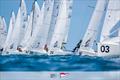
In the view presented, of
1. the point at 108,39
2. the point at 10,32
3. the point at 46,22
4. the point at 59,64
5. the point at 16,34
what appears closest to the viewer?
the point at 59,64

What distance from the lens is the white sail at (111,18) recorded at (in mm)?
2645

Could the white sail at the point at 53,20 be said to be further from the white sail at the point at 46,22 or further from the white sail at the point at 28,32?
the white sail at the point at 28,32

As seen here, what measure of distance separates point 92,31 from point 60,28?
365 mm

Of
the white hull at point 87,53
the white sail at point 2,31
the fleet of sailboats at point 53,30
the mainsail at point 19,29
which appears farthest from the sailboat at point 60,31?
the white sail at point 2,31

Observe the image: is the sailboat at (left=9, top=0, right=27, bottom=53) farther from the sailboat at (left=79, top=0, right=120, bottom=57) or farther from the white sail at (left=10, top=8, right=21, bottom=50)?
the sailboat at (left=79, top=0, right=120, bottom=57)

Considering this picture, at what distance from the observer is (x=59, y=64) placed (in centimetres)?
250

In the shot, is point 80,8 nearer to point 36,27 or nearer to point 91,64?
point 91,64

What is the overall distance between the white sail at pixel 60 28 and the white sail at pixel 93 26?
7.8 inches

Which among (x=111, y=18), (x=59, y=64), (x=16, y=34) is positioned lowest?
(x=59, y=64)

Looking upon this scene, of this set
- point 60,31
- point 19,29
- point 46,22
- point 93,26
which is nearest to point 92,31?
point 93,26

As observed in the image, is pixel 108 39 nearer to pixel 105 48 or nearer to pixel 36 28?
pixel 105 48

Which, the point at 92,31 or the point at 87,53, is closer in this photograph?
the point at 87,53

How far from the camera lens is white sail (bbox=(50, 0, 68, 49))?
2.80 m

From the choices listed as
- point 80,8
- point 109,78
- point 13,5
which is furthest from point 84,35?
point 13,5
